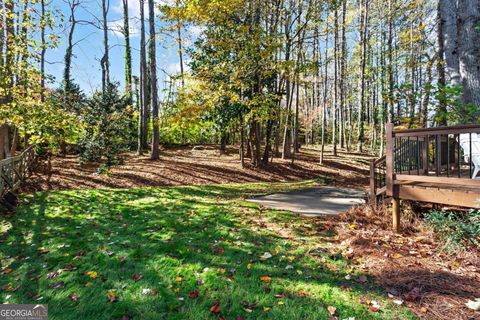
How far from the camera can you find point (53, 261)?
334cm

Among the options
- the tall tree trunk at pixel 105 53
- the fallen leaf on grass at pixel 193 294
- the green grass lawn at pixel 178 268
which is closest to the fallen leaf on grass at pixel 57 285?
the green grass lawn at pixel 178 268

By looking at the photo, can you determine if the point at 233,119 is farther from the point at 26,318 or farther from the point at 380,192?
the point at 26,318

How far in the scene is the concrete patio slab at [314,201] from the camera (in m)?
5.40

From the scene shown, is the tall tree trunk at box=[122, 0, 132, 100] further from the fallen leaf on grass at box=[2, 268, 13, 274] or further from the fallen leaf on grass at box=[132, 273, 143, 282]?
the fallen leaf on grass at box=[132, 273, 143, 282]

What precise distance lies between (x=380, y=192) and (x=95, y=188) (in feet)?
24.4

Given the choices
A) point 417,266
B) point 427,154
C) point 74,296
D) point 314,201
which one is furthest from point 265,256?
point 427,154

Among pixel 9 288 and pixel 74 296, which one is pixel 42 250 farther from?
pixel 74 296

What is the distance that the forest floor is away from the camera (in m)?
Answer: 2.40

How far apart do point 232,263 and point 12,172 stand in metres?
6.76

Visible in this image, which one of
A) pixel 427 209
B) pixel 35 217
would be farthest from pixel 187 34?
pixel 427 209

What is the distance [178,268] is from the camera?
120 inches

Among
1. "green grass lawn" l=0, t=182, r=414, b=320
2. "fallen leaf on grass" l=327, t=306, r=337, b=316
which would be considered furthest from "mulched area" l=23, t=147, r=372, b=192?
"fallen leaf on grass" l=327, t=306, r=337, b=316

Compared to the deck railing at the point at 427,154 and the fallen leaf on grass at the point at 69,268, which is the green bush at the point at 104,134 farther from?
the deck railing at the point at 427,154

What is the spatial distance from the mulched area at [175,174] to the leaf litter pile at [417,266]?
17.6ft
